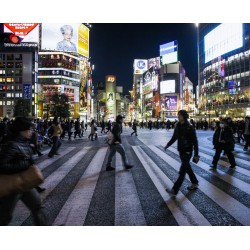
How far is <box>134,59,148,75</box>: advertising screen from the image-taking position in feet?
533

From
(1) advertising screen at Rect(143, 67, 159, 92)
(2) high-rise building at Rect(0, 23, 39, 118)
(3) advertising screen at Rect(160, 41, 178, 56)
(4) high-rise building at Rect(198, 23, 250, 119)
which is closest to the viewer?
(4) high-rise building at Rect(198, 23, 250, 119)

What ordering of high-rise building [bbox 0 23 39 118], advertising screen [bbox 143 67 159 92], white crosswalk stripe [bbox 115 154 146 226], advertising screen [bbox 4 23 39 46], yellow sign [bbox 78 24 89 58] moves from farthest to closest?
advertising screen [bbox 143 67 159 92] < high-rise building [bbox 0 23 39 118] < yellow sign [bbox 78 24 89 58] < advertising screen [bbox 4 23 39 46] < white crosswalk stripe [bbox 115 154 146 226]

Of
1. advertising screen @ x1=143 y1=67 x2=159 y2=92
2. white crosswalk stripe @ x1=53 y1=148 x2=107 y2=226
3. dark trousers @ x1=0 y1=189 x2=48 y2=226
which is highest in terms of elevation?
advertising screen @ x1=143 y1=67 x2=159 y2=92

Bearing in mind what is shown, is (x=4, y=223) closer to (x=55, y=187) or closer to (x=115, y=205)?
(x=115, y=205)

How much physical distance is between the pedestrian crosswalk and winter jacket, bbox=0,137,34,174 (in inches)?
58.2

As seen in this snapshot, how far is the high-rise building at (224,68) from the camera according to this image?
6638 centimetres

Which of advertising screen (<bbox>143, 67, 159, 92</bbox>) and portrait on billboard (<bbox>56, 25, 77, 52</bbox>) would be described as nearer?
portrait on billboard (<bbox>56, 25, 77, 52</bbox>)

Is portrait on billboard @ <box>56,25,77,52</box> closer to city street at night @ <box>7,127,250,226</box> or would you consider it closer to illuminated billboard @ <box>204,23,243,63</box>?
illuminated billboard @ <box>204,23,243,63</box>

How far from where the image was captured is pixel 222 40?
76.9 metres

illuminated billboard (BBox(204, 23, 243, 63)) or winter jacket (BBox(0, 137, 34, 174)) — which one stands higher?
illuminated billboard (BBox(204, 23, 243, 63))

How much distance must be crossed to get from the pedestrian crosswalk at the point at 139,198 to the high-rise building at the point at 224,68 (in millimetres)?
51020

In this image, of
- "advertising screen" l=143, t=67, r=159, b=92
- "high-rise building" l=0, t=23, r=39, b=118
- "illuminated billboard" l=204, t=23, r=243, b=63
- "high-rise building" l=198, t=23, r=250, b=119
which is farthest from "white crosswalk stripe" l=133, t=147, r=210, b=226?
"advertising screen" l=143, t=67, r=159, b=92

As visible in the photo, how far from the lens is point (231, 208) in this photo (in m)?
5.43
